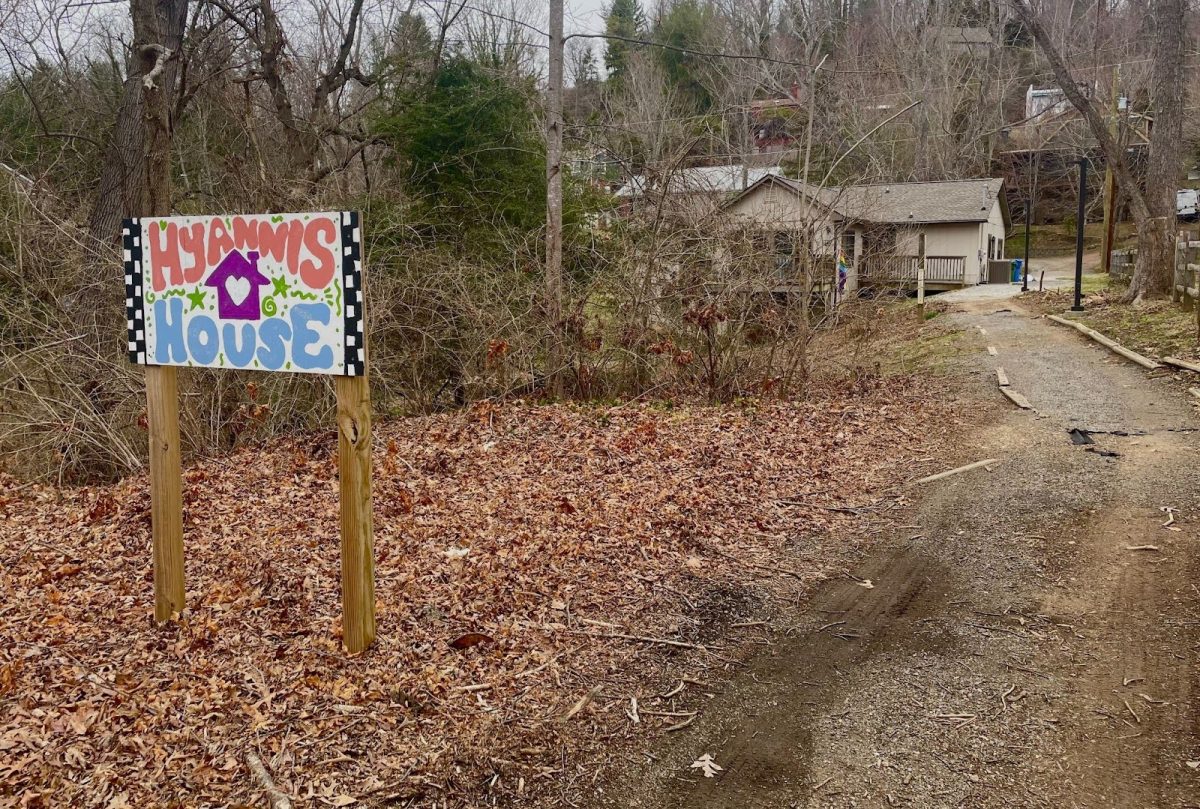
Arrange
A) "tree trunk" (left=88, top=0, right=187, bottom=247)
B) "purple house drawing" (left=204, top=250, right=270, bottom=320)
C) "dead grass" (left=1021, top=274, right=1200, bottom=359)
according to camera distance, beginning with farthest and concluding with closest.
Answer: "dead grass" (left=1021, top=274, right=1200, bottom=359) → "tree trunk" (left=88, top=0, right=187, bottom=247) → "purple house drawing" (left=204, top=250, right=270, bottom=320)

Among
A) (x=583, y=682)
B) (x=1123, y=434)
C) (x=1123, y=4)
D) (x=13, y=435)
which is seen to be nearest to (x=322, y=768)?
(x=583, y=682)

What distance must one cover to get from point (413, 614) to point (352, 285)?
74.5 inches

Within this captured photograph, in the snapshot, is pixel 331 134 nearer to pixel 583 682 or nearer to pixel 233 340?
pixel 233 340

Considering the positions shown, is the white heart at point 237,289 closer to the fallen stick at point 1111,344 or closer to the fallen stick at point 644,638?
the fallen stick at point 644,638

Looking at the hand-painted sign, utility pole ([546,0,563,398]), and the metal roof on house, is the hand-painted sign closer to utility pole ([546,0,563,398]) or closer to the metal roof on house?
utility pole ([546,0,563,398])

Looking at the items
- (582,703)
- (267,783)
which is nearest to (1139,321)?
(582,703)

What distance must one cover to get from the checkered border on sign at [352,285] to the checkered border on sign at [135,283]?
1356 mm

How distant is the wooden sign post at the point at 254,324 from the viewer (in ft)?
12.9

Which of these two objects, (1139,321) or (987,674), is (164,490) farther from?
(1139,321)

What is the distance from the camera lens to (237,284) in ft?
13.8

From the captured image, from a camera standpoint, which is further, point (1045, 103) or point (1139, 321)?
point (1045, 103)

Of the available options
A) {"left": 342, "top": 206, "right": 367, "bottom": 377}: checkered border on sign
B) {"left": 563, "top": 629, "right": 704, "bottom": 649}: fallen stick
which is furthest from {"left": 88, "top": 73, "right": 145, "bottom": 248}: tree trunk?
{"left": 563, "top": 629, "right": 704, "bottom": 649}: fallen stick

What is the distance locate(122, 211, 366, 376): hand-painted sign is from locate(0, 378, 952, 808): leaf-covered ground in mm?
1435

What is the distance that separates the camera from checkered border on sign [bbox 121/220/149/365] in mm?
4520
